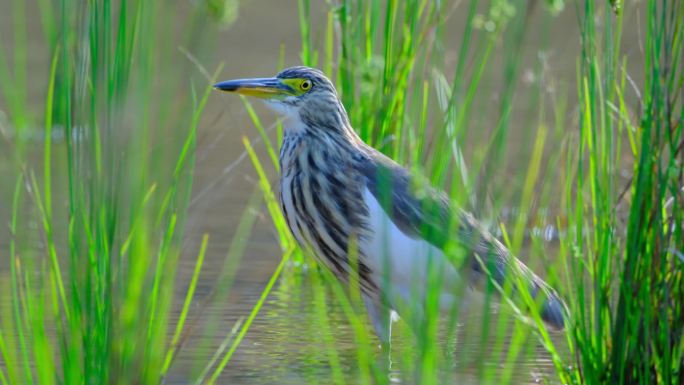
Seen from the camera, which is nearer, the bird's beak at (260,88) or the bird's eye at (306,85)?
the bird's beak at (260,88)

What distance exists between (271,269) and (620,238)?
2823mm

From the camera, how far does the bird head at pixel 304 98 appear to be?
480 cm

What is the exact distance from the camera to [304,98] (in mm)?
4809

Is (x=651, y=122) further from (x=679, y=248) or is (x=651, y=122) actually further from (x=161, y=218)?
(x=161, y=218)

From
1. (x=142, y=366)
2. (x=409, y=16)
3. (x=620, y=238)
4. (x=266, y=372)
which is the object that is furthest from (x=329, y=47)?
(x=142, y=366)

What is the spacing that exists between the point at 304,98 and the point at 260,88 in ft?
0.56

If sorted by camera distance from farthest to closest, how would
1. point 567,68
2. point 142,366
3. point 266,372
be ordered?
point 567,68 → point 266,372 → point 142,366

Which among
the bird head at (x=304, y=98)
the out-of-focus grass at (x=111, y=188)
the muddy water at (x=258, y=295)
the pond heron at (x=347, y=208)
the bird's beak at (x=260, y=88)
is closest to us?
the out-of-focus grass at (x=111, y=188)

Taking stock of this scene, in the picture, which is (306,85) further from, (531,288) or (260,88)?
(531,288)

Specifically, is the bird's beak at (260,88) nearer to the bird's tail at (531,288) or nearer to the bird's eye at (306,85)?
the bird's eye at (306,85)

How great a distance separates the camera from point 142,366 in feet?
10.0

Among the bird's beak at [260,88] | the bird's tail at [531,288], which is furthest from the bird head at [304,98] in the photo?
the bird's tail at [531,288]

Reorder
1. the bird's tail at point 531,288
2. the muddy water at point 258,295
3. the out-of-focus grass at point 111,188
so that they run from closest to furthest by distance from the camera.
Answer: the out-of-focus grass at point 111,188 → the bird's tail at point 531,288 → the muddy water at point 258,295

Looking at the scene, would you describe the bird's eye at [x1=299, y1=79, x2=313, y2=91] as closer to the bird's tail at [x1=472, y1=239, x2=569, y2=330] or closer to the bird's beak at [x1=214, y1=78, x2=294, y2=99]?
the bird's beak at [x1=214, y1=78, x2=294, y2=99]
